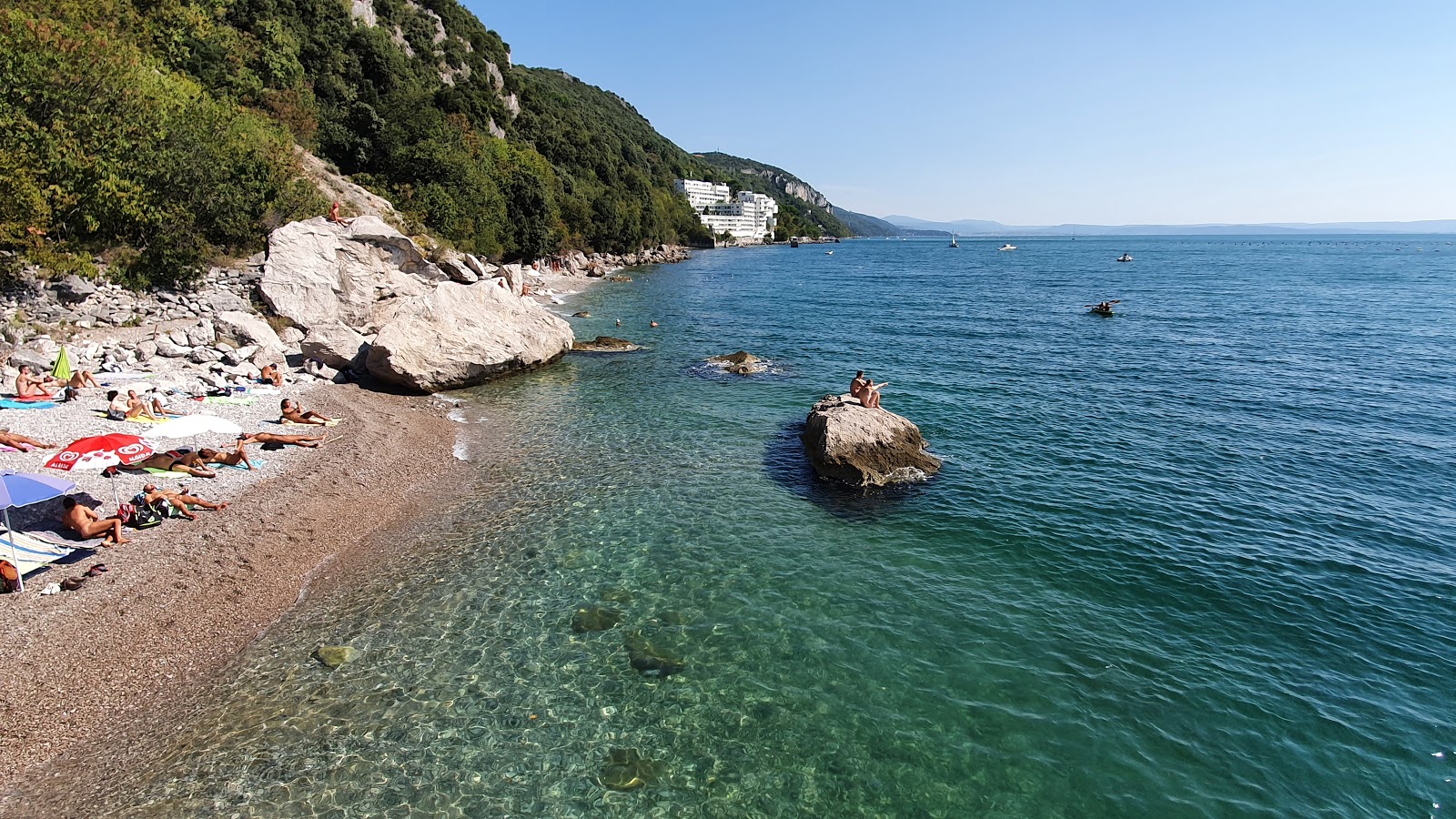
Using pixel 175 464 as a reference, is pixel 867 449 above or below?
below

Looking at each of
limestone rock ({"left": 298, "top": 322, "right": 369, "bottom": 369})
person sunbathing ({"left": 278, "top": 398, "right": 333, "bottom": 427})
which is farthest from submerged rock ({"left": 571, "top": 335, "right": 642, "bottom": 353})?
person sunbathing ({"left": 278, "top": 398, "right": 333, "bottom": 427})

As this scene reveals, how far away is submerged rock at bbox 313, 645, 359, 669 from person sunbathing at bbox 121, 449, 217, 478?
828 centimetres

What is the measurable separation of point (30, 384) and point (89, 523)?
10.3 m

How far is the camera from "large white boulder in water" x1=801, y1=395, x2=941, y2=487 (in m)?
19.6

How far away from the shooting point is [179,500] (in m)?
15.0

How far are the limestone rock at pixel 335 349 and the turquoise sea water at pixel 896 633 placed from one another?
222 inches

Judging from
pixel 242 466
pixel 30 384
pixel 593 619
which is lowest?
pixel 593 619

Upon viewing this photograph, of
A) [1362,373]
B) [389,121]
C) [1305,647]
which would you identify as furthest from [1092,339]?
[389,121]

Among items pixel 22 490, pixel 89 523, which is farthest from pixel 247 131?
pixel 22 490

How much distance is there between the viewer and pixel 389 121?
191 feet

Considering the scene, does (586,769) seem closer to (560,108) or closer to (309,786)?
(309,786)

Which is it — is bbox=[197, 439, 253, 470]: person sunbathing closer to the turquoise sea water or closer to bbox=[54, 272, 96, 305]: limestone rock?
the turquoise sea water

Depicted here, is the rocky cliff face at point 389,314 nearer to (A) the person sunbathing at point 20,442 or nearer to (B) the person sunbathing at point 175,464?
(B) the person sunbathing at point 175,464

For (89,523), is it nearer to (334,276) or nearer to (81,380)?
(81,380)
